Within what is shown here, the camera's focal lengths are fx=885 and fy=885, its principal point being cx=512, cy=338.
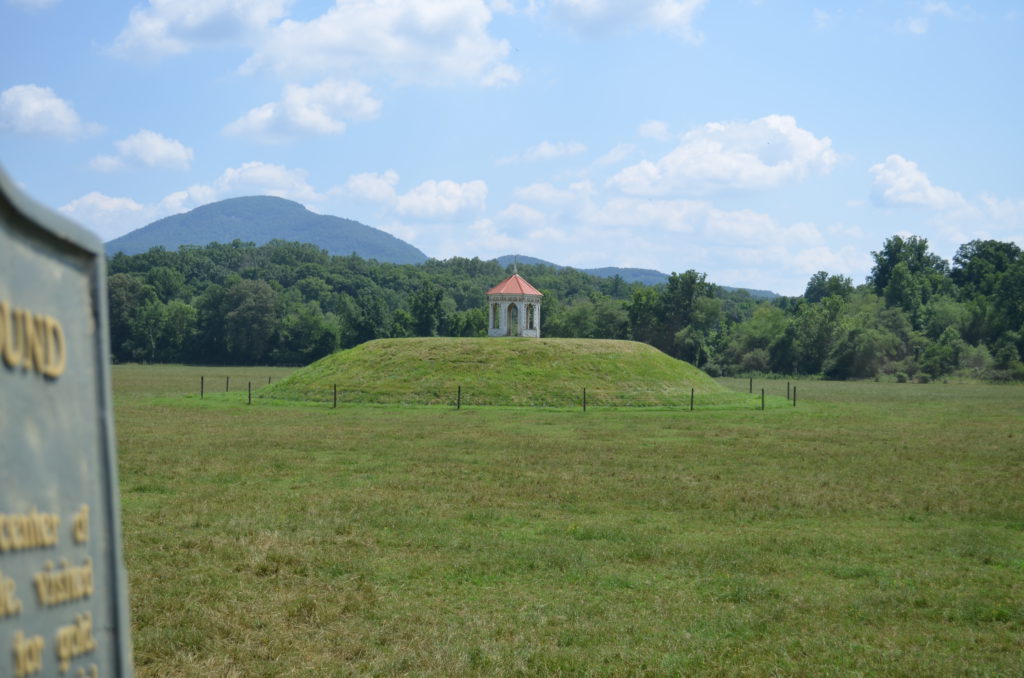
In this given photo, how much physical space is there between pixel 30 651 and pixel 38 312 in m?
1.10

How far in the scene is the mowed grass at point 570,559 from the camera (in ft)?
30.8

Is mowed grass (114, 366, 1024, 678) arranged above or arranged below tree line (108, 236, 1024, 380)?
below

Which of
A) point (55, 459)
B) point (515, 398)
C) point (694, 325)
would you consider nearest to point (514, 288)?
point (515, 398)

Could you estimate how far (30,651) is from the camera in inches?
112

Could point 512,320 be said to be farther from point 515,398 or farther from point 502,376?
point 515,398

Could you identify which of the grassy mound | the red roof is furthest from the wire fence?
the red roof

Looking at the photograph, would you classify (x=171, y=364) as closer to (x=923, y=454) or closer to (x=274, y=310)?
(x=274, y=310)

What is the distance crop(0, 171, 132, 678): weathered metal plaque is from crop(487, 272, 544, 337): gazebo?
5419 centimetres

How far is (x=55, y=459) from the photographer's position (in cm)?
298

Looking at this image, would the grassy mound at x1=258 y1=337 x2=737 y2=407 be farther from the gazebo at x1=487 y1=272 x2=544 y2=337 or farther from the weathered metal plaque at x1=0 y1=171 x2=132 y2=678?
the weathered metal plaque at x1=0 y1=171 x2=132 y2=678

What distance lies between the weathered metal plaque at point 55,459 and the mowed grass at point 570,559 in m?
6.15

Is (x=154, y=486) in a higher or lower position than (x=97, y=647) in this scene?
lower

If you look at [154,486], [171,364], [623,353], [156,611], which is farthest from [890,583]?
[171,364]

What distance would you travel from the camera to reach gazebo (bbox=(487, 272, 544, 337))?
189 feet
